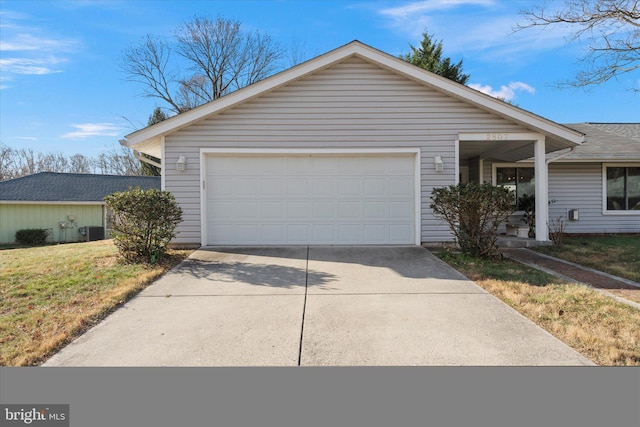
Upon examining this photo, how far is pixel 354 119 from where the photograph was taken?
838 centimetres

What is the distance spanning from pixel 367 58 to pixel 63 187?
21304 millimetres

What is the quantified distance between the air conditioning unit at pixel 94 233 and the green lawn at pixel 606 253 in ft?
72.1

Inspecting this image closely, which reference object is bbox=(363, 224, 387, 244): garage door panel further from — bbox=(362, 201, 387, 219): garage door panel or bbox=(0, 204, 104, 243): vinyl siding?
bbox=(0, 204, 104, 243): vinyl siding

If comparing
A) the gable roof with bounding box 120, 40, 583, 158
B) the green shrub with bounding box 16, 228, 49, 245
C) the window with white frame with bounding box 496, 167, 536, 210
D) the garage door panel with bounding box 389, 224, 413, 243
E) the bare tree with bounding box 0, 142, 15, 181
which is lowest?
the green shrub with bounding box 16, 228, 49, 245

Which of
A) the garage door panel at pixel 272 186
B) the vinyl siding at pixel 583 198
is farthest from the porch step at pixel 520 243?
the garage door panel at pixel 272 186

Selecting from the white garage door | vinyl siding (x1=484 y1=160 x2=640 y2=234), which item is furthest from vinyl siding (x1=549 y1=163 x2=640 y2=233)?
the white garage door

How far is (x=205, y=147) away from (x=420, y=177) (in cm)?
516

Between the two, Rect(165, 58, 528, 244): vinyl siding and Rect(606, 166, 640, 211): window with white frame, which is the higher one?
Rect(165, 58, 528, 244): vinyl siding

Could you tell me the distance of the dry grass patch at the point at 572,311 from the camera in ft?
10.3

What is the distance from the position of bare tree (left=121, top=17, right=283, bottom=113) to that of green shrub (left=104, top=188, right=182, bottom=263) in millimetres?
20289

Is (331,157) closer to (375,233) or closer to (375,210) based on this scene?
(375,210)

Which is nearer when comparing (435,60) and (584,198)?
(584,198)

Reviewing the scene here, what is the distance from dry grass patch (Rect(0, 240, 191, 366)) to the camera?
332 centimetres

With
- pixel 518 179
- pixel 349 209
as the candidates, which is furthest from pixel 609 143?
pixel 349 209
